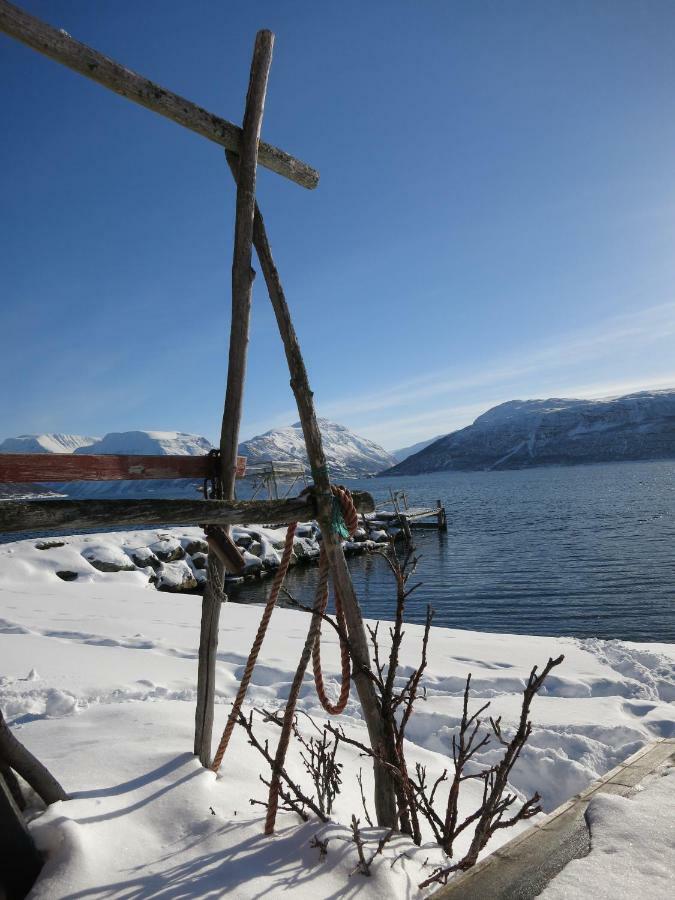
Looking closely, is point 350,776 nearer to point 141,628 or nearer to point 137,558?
point 141,628

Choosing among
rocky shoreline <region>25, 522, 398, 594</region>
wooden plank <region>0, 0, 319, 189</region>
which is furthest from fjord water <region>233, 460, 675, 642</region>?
wooden plank <region>0, 0, 319, 189</region>

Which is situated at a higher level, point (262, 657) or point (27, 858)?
point (27, 858)

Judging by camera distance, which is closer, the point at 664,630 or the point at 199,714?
the point at 199,714

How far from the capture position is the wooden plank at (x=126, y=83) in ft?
9.13

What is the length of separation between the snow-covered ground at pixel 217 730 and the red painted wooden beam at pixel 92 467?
1556mm

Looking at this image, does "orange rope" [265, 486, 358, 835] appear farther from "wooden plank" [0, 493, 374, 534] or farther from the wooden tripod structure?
"wooden plank" [0, 493, 374, 534]

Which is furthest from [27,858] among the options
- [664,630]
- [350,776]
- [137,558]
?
[137,558]

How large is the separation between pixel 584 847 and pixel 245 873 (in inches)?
56.7

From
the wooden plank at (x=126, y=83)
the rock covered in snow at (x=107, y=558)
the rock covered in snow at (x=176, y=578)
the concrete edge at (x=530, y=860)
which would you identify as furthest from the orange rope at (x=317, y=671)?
the rock covered in snow at (x=176, y=578)

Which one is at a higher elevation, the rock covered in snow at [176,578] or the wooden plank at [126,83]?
the wooden plank at [126,83]

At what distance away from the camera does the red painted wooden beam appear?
2508mm

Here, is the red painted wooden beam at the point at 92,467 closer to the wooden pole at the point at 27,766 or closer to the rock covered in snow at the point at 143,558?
the wooden pole at the point at 27,766

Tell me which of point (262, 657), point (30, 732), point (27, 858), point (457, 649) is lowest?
point (457, 649)

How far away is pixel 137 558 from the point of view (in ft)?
70.0
